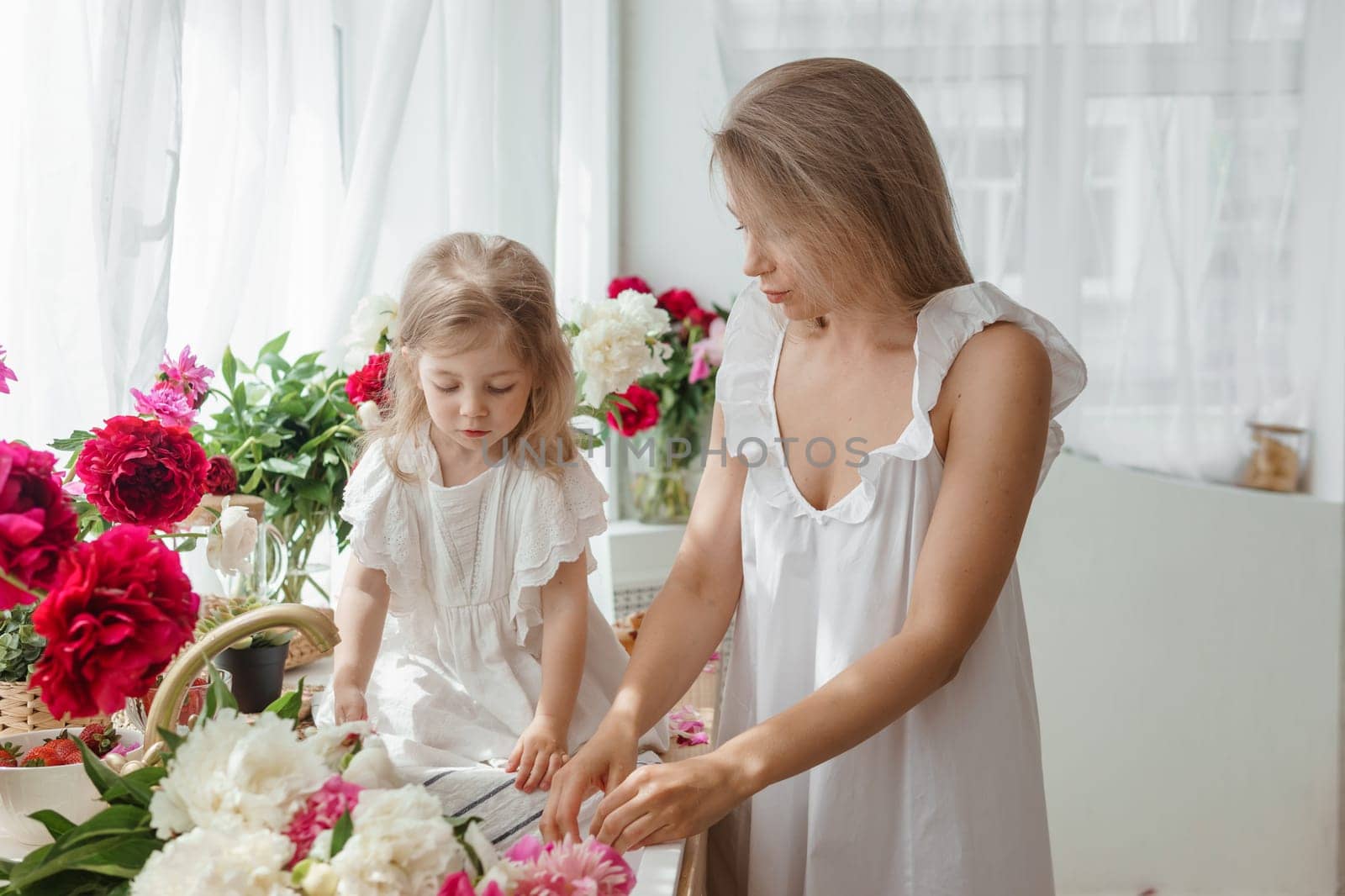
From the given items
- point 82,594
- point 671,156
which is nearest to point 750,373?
point 82,594

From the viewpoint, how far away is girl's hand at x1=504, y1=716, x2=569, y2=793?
4.02 feet

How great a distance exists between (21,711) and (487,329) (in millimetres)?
641

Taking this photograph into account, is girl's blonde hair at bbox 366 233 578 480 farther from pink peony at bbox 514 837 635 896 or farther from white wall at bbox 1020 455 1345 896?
white wall at bbox 1020 455 1345 896

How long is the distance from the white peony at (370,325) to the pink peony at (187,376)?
254 millimetres

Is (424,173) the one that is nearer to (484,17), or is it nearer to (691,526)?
(484,17)

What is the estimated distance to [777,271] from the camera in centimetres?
115

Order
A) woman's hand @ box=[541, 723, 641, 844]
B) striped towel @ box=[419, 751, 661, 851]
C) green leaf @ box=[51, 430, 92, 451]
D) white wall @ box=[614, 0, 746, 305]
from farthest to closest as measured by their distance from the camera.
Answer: white wall @ box=[614, 0, 746, 305] < green leaf @ box=[51, 430, 92, 451] < striped towel @ box=[419, 751, 661, 851] < woman's hand @ box=[541, 723, 641, 844]

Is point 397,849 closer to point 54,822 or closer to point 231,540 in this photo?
point 54,822

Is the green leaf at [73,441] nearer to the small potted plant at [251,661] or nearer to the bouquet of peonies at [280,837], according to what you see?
the small potted plant at [251,661]

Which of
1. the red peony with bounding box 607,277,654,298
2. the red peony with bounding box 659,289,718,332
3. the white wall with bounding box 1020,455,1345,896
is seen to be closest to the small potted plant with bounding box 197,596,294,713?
the red peony with bounding box 607,277,654,298

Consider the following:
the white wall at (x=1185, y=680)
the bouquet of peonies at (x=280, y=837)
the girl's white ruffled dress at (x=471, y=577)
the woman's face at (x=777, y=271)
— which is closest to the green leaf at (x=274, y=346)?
the girl's white ruffled dress at (x=471, y=577)

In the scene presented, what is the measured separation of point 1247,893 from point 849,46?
269 centimetres

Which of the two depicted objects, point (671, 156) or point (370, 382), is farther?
point (671, 156)

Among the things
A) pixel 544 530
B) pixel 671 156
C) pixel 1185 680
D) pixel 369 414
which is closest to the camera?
pixel 544 530
